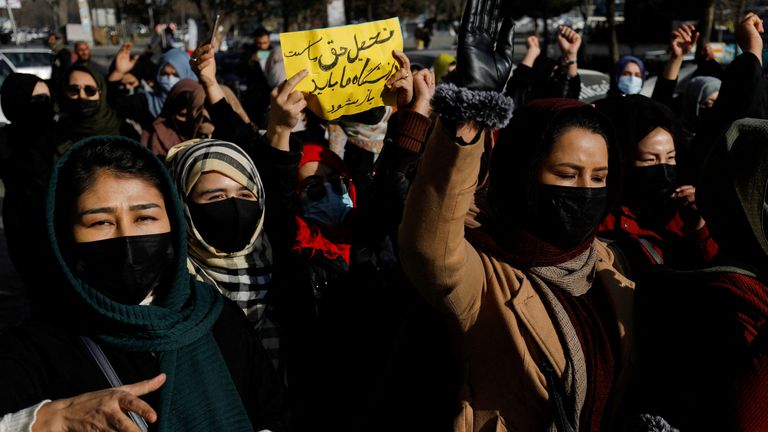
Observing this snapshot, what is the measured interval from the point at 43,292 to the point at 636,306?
1.45 meters

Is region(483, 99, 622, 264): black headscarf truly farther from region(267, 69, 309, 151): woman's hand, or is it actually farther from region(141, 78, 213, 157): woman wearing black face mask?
region(141, 78, 213, 157): woman wearing black face mask

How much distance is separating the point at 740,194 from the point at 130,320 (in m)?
1.42

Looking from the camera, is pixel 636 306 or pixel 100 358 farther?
pixel 636 306

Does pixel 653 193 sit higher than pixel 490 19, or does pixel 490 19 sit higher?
pixel 490 19

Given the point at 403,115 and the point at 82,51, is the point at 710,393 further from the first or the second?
the point at 82,51

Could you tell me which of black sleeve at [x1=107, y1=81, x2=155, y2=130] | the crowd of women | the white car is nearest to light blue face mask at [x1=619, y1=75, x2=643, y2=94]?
the crowd of women

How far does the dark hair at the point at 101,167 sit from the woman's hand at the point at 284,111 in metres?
0.84

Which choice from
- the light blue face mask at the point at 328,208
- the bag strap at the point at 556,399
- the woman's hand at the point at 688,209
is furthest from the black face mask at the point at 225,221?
the woman's hand at the point at 688,209

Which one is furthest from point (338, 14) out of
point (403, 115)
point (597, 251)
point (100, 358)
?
point (100, 358)

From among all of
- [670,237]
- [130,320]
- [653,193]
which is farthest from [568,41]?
[130,320]

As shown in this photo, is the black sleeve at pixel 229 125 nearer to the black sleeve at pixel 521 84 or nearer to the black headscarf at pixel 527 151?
the black headscarf at pixel 527 151

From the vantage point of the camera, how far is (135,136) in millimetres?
5664

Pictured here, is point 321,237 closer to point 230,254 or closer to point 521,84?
point 230,254

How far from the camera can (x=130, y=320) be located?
6.05ft
